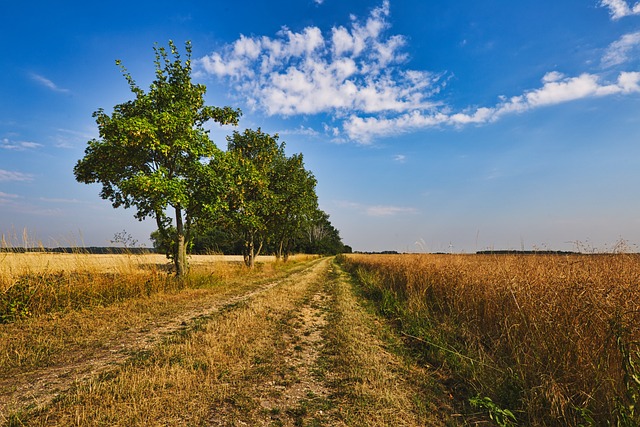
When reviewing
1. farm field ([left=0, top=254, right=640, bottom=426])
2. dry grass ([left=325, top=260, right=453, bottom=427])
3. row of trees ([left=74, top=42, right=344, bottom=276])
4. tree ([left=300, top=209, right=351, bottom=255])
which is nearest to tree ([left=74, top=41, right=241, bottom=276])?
row of trees ([left=74, top=42, right=344, bottom=276])

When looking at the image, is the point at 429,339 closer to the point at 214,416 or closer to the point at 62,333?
the point at 214,416

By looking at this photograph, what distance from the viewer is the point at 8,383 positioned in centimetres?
423

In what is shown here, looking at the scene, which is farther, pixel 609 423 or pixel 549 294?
pixel 549 294

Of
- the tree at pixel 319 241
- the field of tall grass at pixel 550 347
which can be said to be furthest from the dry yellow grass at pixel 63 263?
the tree at pixel 319 241

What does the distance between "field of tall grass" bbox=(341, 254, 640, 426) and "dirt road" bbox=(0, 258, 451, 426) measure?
0.77 m

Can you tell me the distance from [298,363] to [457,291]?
5.04m

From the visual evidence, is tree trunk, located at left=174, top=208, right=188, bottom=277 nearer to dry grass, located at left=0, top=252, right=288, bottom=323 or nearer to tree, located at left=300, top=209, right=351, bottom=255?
dry grass, located at left=0, top=252, right=288, bottom=323

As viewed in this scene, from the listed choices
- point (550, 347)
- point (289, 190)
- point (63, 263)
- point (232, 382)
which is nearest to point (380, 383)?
point (232, 382)

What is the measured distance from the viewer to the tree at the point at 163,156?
11797mm

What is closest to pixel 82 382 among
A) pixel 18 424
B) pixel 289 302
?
pixel 18 424

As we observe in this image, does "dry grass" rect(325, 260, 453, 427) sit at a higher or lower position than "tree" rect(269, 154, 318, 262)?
lower

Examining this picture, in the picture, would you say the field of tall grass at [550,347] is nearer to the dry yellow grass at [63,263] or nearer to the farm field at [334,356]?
the farm field at [334,356]

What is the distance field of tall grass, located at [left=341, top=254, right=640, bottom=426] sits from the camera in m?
3.21

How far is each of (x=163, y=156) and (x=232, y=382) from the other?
40.2ft
